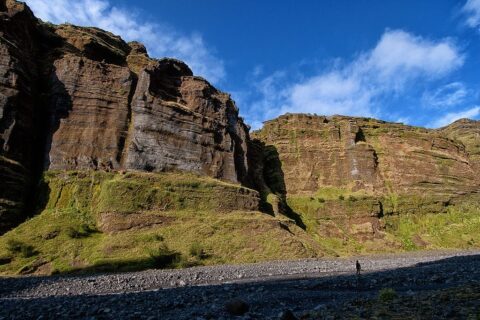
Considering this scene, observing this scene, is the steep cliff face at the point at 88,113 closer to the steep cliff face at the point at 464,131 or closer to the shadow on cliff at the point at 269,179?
the shadow on cliff at the point at 269,179

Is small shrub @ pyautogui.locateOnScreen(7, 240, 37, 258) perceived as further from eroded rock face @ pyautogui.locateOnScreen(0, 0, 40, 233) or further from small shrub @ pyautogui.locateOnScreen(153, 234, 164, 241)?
small shrub @ pyautogui.locateOnScreen(153, 234, 164, 241)

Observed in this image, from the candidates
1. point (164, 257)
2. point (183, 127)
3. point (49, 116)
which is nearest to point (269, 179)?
point (183, 127)

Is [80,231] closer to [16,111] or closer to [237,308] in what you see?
[16,111]

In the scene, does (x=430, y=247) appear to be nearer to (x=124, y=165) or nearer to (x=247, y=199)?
(x=247, y=199)

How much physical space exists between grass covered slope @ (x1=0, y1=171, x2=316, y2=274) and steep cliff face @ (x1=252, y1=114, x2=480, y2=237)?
954 inches

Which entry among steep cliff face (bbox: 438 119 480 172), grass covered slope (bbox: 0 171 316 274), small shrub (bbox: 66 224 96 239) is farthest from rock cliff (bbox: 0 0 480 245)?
steep cliff face (bbox: 438 119 480 172)

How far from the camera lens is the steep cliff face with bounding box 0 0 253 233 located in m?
46.4

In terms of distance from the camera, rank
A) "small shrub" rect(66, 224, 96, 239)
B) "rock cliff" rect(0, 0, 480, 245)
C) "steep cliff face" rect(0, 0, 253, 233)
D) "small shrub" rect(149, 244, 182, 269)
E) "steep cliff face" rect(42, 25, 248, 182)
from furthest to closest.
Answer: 1. "steep cliff face" rect(42, 25, 248, 182)
2. "rock cliff" rect(0, 0, 480, 245)
3. "steep cliff face" rect(0, 0, 253, 233)
4. "small shrub" rect(66, 224, 96, 239)
5. "small shrub" rect(149, 244, 182, 269)

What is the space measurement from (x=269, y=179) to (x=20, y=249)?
57.9 metres

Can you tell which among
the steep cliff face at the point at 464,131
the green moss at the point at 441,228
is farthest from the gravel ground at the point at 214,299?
the steep cliff face at the point at 464,131

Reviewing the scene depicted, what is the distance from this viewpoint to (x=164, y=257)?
37.3 m

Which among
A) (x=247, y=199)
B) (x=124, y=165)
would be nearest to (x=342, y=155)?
(x=247, y=199)

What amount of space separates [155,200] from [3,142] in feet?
62.3

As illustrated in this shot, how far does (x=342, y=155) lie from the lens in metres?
85.4
